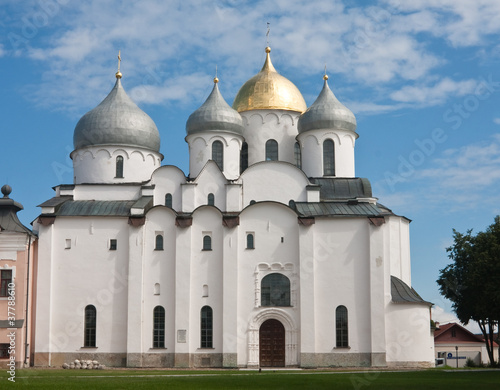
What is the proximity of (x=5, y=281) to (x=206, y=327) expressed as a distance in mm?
10442

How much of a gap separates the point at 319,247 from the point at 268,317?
4483 mm

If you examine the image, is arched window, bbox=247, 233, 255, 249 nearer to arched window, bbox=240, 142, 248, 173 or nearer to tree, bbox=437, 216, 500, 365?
arched window, bbox=240, 142, 248, 173

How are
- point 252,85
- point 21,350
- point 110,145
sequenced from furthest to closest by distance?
point 252,85
point 110,145
point 21,350

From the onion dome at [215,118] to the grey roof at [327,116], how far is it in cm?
393

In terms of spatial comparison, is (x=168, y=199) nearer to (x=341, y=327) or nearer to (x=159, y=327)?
(x=159, y=327)

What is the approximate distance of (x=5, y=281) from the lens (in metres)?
38.4

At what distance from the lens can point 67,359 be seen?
127ft

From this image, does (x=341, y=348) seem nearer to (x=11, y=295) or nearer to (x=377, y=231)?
(x=377, y=231)

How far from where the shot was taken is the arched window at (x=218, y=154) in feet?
144

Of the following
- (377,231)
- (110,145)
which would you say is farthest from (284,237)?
(110,145)

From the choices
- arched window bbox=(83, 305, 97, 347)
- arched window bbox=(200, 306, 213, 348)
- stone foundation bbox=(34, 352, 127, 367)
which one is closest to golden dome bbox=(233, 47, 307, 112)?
arched window bbox=(200, 306, 213, 348)

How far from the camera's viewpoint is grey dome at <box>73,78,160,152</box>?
43750mm

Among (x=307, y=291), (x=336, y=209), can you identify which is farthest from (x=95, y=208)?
(x=336, y=209)

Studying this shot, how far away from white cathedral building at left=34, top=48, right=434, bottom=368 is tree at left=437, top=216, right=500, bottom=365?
12.7 ft
